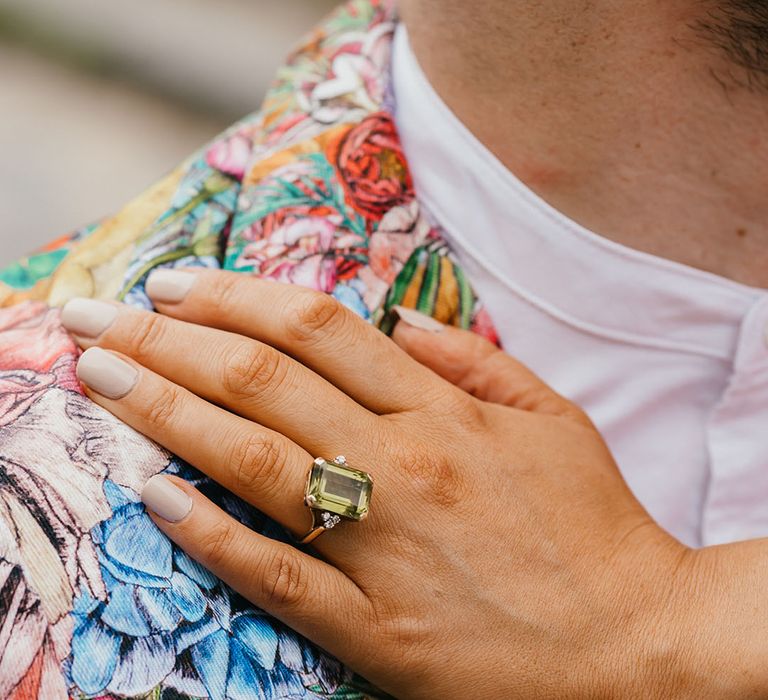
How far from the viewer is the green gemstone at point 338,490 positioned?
617mm

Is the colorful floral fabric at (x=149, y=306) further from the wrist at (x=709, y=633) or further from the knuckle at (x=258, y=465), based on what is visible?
the wrist at (x=709, y=633)

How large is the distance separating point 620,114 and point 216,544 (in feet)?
1.73

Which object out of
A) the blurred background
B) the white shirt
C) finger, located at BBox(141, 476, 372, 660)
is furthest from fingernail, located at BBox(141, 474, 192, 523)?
the blurred background

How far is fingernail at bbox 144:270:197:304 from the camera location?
72cm

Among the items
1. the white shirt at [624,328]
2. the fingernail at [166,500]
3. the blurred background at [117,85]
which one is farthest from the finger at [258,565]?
the blurred background at [117,85]

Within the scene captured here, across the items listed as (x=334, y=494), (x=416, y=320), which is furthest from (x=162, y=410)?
(x=416, y=320)

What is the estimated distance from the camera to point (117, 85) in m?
2.34

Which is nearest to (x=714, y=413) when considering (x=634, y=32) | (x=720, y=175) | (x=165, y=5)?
(x=720, y=175)

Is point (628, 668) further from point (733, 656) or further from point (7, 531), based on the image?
point (7, 531)

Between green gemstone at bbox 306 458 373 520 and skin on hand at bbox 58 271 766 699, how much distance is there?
2cm

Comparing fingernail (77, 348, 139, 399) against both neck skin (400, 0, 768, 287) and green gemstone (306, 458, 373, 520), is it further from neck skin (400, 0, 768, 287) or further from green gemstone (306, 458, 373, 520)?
neck skin (400, 0, 768, 287)

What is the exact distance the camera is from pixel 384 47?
3.04 ft

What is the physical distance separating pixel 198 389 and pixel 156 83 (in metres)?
1.91

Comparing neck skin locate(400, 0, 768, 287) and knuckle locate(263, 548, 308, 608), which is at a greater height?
neck skin locate(400, 0, 768, 287)
